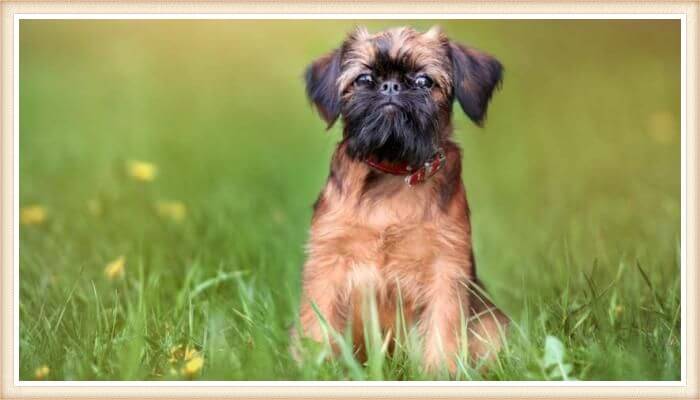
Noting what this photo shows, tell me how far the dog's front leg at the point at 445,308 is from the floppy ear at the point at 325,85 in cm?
80

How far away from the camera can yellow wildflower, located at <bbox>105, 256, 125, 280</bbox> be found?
5.44 m

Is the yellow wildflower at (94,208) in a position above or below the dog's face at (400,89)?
below

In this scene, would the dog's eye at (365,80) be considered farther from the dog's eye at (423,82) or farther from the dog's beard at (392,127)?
the dog's eye at (423,82)

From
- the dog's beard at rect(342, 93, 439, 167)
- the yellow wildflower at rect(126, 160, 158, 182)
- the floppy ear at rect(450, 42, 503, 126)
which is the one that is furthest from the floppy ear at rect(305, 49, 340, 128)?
the yellow wildflower at rect(126, 160, 158, 182)

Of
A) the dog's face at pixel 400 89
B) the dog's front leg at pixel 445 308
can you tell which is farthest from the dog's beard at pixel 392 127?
the dog's front leg at pixel 445 308

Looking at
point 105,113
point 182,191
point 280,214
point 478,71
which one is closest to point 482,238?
point 280,214

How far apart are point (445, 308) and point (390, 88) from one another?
0.94 m

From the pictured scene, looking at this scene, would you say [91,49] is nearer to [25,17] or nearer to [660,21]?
[25,17]

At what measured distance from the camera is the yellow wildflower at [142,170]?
21.1 feet

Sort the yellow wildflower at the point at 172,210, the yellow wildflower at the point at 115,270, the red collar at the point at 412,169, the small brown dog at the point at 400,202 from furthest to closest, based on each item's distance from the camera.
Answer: the yellow wildflower at the point at 172,210 < the yellow wildflower at the point at 115,270 < the red collar at the point at 412,169 < the small brown dog at the point at 400,202

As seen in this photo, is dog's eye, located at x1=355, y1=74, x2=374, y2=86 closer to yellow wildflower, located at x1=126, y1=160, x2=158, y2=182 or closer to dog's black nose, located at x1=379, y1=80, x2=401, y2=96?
dog's black nose, located at x1=379, y1=80, x2=401, y2=96

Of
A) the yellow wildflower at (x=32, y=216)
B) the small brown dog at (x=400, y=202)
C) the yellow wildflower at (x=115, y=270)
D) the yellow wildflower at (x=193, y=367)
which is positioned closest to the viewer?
the yellow wildflower at (x=193, y=367)

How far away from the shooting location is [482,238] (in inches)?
268

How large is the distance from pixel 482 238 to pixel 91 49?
9.99 ft
